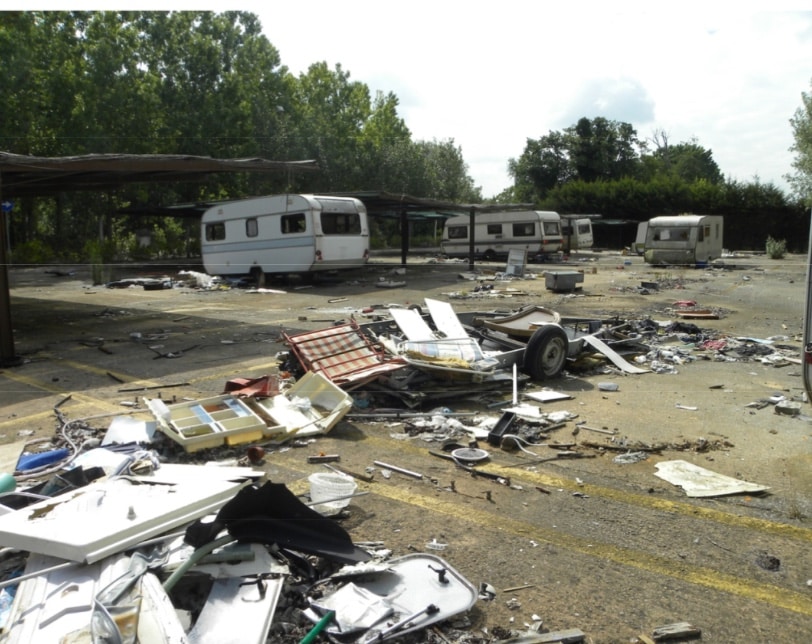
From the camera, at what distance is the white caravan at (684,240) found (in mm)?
28484

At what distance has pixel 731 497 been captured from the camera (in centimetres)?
460

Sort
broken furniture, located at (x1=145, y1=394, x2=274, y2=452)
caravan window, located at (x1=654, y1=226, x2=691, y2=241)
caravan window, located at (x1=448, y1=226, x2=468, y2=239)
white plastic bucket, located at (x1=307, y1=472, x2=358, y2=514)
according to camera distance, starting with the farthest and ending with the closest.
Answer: caravan window, located at (x1=448, y1=226, x2=468, y2=239), caravan window, located at (x1=654, y1=226, x2=691, y2=241), broken furniture, located at (x1=145, y1=394, x2=274, y2=452), white plastic bucket, located at (x1=307, y1=472, x2=358, y2=514)

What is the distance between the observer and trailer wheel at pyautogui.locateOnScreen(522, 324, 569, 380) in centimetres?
772

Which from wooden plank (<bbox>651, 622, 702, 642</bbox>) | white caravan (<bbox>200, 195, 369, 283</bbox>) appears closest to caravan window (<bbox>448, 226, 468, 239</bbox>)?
white caravan (<bbox>200, 195, 369, 283</bbox>)

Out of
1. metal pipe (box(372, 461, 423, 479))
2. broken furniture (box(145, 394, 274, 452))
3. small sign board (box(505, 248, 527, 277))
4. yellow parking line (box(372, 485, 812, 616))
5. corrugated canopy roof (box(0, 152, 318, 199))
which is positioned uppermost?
corrugated canopy roof (box(0, 152, 318, 199))

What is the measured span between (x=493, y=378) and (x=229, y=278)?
59.0 feet

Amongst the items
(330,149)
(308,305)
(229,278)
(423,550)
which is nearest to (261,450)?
(423,550)

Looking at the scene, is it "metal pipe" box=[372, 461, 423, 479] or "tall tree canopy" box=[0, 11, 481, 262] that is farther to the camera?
"tall tree canopy" box=[0, 11, 481, 262]

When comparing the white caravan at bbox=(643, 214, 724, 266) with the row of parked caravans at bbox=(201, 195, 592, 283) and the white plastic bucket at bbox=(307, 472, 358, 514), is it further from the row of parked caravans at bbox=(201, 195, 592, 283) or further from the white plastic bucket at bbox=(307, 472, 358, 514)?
the white plastic bucket at bbox=(307, 472, 358, 514)

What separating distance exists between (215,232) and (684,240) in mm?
20425

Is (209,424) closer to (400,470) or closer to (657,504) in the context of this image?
(400,470)

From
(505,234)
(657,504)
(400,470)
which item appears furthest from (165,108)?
(657,504)

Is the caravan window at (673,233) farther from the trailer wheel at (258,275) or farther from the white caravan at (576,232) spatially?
the trailer wheel at (258,275)

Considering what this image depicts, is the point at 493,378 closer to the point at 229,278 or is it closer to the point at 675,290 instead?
the point at 675,290
